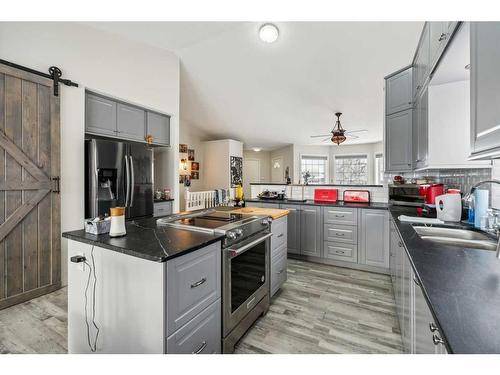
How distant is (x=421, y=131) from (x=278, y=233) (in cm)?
176

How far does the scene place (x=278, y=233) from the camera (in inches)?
98.0

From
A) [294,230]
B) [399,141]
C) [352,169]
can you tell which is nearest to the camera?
[399,141]

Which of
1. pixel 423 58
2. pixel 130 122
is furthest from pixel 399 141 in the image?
pixel 130 122

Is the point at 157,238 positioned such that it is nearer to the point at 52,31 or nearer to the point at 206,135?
the point at 52,31

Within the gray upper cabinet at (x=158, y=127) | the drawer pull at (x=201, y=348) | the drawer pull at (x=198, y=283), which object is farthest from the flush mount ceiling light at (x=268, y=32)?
the drawer pull at (x=201, y=348)

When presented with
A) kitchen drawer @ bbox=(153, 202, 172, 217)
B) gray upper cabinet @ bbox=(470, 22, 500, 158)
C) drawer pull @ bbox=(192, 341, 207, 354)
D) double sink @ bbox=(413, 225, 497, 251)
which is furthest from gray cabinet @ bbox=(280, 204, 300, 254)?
gray upper cabinet @ bbox=(470, 22, 500, 158)

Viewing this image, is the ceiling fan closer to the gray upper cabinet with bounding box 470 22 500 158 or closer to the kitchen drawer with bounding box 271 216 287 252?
the kitchen drawer with bounding box 271 216 287 252

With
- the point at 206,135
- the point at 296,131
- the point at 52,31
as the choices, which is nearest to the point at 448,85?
the point at 52,31

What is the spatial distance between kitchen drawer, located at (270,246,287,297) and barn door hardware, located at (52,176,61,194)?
2451 mm

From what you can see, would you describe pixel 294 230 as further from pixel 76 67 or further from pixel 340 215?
pixel 76 67

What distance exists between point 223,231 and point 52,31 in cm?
303

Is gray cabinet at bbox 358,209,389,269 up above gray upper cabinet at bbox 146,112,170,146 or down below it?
below

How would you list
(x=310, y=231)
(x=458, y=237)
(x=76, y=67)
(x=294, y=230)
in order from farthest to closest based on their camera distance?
(x=294, y=230)
(x=310, y=231)
(x=76, y=67)
(x=458, y=237)

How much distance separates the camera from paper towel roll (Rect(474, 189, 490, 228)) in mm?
1713
